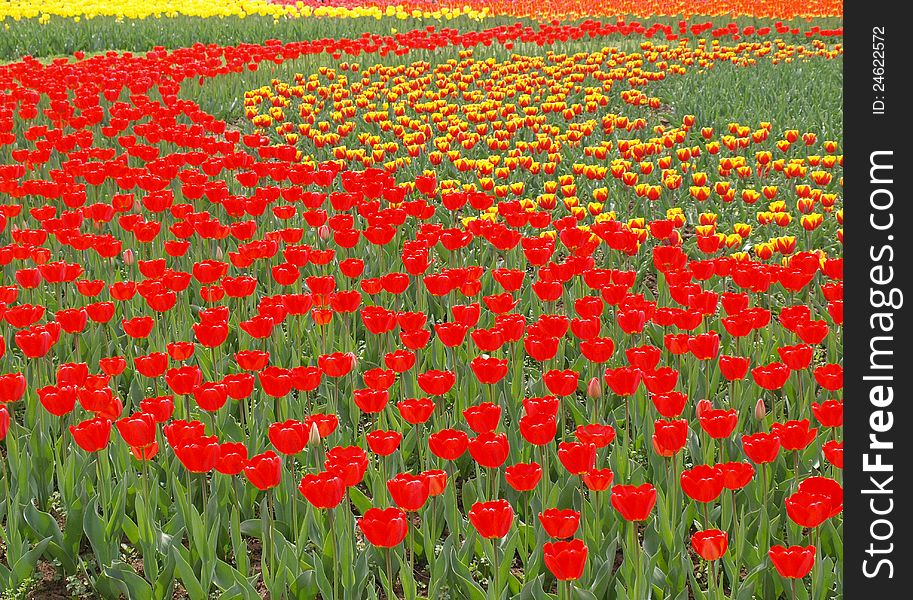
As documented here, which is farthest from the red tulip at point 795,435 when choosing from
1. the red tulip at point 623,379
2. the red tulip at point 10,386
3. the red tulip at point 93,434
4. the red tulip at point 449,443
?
the red tulip at point 10,386

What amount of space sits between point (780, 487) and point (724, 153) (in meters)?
5.99

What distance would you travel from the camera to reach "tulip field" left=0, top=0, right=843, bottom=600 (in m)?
3.06

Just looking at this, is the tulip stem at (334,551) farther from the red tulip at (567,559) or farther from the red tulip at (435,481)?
the red tulip at (567,559)

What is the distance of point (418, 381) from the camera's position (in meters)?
3.78

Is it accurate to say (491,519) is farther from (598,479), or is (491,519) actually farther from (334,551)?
(334,551)

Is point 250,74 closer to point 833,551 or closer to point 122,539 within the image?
point 122,539

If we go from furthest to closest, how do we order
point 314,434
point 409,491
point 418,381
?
point 418,381 → point 314,434 → point 409,491

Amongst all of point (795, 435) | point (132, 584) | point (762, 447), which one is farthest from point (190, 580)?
point (795, 435)

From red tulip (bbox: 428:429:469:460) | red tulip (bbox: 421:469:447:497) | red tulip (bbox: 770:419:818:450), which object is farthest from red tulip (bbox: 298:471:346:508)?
red tulip (bbox: 770:419:818:450)

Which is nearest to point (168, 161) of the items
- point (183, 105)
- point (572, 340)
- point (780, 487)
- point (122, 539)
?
point (183, 105)

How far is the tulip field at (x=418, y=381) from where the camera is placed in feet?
10.0

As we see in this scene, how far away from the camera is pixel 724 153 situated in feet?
29.8

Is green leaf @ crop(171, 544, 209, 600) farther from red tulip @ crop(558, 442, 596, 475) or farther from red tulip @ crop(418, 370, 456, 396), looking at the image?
red tulip @ crop(558, 442, 596, 475)

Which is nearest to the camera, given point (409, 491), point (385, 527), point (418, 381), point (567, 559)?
point (567, 559)
